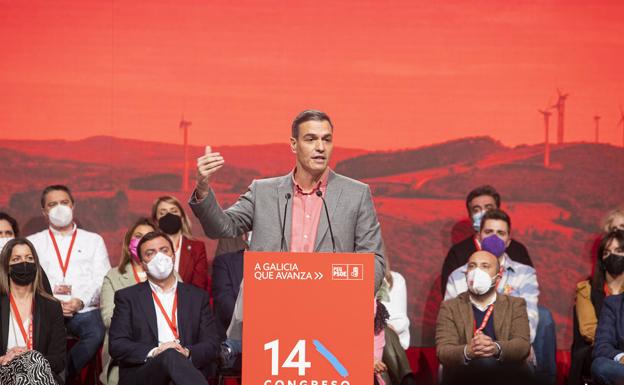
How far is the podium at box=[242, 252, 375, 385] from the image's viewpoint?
→ 10.0 ft

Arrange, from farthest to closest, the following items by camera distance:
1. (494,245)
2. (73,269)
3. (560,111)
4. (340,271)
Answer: (560,111)
(73,269)
(494,245)
(340,271)

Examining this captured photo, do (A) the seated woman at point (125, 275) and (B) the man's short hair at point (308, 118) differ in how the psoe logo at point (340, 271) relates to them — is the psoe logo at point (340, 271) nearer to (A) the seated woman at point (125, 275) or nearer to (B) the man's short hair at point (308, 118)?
(B) the man's short hair at point (308, 118)

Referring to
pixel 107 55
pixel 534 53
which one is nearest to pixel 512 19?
pixel 534 53

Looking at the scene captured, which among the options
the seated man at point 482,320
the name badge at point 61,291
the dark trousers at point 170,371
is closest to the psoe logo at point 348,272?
the dark trousers at point 170,371

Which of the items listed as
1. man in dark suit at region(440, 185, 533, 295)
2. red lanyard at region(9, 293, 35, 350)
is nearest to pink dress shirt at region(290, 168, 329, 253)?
red lanyard at region(9, 293, 35, 350)

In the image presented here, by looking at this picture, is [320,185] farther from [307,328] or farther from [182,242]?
[182,242]

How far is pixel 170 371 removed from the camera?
468 centimetres

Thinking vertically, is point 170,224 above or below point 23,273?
above

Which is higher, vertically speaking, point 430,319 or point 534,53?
point 534,53

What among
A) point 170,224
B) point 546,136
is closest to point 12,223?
point 170,224

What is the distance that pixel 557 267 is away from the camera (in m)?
6.75

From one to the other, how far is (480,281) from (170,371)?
1.71 metres

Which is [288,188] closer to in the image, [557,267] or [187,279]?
[187,279]

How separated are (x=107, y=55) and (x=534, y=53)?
3.00 metres
